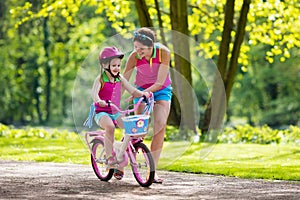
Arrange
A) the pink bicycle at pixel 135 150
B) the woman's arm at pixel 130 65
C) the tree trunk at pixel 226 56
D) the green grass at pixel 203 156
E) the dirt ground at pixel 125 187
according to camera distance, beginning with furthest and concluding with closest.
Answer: the tree trunk at pixel 226 56
the green grass at pixel 203 156
the woman's arm at pixel 130 65
the pink bicycle at pixel 135 150
the dirt ground at pixel 125 187

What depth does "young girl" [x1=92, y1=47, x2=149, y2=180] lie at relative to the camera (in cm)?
719

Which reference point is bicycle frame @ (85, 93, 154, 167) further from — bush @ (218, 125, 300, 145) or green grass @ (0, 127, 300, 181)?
bush @ (218, 125, 300, 145)

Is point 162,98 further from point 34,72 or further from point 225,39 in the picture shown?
point 34,72

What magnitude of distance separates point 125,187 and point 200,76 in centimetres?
722

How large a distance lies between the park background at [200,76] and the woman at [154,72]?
0.62 m

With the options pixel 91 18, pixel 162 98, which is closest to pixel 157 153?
pixel 162 98

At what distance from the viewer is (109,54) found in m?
7.20

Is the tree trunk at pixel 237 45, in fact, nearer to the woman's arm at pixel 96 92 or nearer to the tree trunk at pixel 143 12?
the tree trunk at pixel 143 12

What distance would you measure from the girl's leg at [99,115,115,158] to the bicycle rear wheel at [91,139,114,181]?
18 centimetres

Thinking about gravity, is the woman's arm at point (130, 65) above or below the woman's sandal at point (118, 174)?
above

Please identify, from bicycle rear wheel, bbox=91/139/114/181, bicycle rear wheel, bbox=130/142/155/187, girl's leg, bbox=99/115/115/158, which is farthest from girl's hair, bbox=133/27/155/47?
bicycle rear wheel, bbox=91/139/114/181

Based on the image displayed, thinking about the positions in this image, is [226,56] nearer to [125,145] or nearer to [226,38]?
[226,38]

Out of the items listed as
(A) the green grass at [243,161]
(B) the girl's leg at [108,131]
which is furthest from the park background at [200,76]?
(B) the girl's leg at [108,131]

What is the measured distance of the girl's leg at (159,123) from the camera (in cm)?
737
